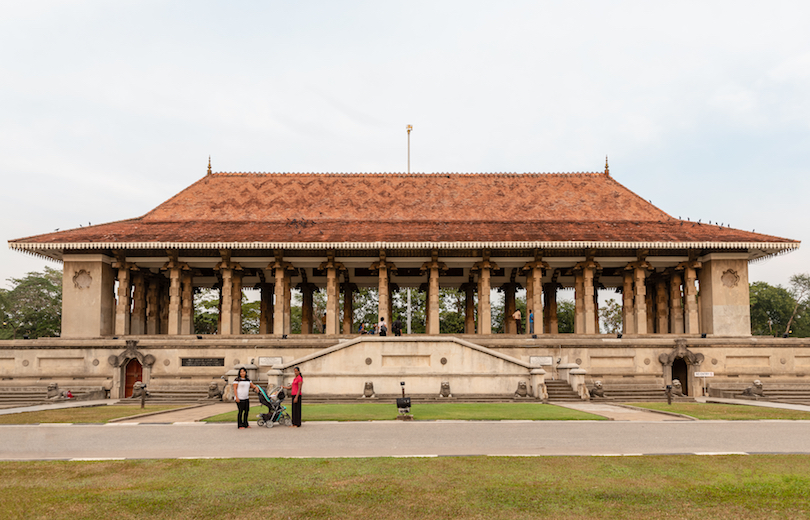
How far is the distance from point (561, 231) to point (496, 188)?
706cm

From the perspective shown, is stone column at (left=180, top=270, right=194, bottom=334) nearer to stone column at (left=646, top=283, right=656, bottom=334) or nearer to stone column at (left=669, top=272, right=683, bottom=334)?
stone column at (left=669, top=272, right=683, bottom=334)

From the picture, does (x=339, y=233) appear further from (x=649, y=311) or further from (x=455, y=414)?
(x=649, y=311)

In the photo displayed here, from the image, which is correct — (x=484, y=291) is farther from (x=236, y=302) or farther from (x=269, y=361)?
(x=236, y=302)

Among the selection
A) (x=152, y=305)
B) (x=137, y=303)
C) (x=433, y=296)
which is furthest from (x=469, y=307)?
(x=137, y=303)

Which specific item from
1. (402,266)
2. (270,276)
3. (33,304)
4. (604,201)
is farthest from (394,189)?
(33,304)

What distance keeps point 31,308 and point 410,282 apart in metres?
32.7

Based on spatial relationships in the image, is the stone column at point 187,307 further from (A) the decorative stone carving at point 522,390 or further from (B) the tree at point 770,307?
(B) the tree at point 770,307

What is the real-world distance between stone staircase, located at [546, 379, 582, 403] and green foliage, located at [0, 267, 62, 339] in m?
41.4

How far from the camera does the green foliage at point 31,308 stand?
48656mm

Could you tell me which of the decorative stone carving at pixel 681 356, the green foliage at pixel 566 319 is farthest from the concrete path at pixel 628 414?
the green foliage at pixel 566 319

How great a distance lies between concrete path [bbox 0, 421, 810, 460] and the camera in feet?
33.2

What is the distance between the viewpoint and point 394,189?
36.7 metres

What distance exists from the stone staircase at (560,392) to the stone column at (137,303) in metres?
22.8


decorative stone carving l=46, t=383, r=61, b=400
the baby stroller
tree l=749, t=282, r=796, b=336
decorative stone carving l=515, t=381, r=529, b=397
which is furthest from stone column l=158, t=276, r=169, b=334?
tree l=749, t=282, r=796, b=336
